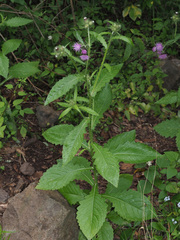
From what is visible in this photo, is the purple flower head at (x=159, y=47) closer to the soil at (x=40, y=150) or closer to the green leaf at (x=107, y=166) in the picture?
the soil at (x=40, y=150)

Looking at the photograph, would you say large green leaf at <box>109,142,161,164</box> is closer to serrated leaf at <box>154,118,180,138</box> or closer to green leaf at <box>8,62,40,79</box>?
serrated leaf at <box>154,118,180,138</box>

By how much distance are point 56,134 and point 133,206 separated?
36.3 inches

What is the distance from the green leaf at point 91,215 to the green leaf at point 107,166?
42cm

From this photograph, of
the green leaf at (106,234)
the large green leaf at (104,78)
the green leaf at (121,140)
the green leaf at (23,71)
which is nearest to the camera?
the large green leaf at (104,78)

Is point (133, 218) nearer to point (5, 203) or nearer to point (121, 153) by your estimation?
point (121, 153)

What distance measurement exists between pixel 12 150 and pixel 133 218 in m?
1.66

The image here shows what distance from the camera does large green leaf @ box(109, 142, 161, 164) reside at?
2.43 m

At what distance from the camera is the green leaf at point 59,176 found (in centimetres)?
248

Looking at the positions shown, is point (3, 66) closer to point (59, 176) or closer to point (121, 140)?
point (59, 176)

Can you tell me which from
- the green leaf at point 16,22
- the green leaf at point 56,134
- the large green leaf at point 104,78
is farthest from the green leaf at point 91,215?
the green leaf at point 16,22

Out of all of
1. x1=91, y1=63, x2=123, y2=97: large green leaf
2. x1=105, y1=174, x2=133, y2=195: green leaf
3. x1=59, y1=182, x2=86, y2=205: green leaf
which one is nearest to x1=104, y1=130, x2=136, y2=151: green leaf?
x1=105, y1=174, x2=133, y2=195: green leaf

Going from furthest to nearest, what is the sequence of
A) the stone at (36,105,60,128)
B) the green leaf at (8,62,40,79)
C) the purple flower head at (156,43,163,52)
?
1. the purple flower head at (156,43,163,52)
2. the stone at (36,105,60,128)
3. the green leaf at (8,62,40,79)

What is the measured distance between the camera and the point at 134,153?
248 centimetres

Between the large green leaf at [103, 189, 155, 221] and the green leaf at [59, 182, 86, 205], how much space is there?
13.0 inches
